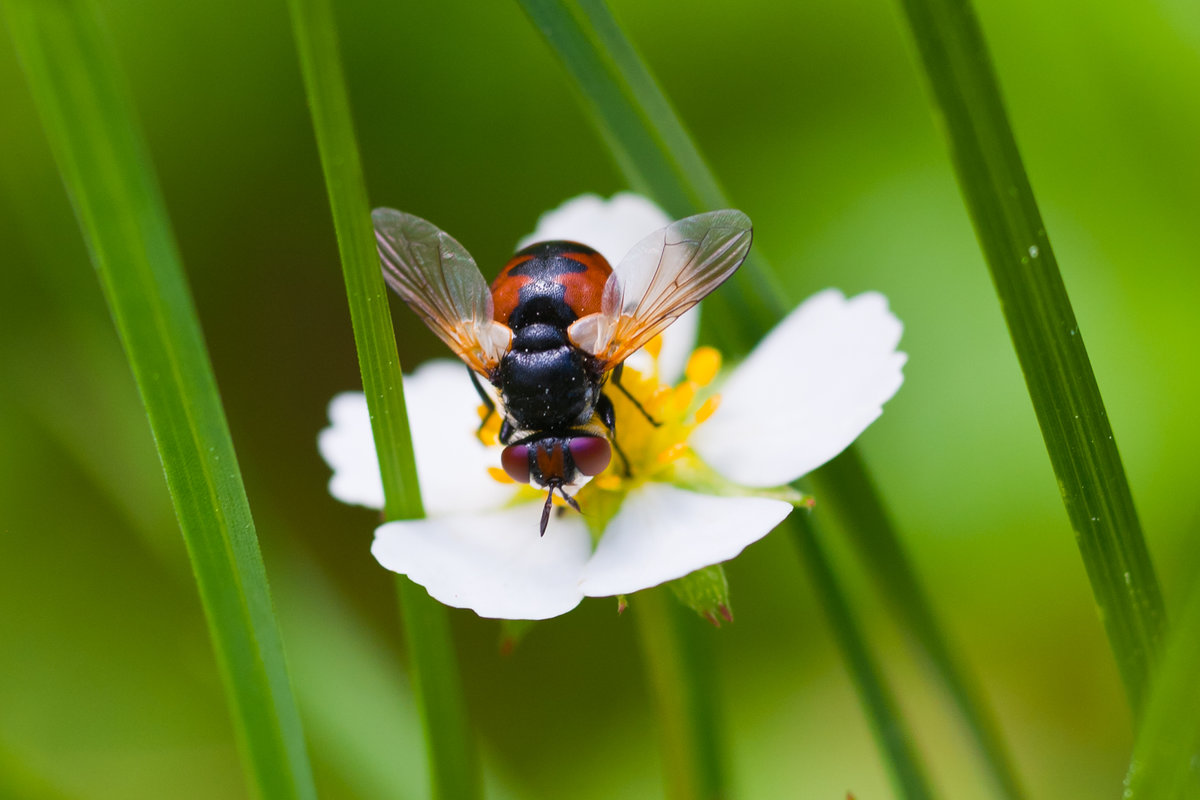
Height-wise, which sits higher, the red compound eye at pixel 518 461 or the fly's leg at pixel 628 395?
the fly's leg at pixel 628 395

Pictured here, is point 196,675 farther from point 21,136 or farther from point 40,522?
point 21,136

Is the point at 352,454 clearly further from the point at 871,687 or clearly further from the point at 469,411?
the point at 871,687

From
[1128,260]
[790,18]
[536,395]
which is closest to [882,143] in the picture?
[790,18]

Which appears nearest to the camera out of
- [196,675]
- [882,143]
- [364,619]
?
[196,675]

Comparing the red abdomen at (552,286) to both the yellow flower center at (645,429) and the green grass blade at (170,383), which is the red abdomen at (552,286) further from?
the green grass blade at (170,383)

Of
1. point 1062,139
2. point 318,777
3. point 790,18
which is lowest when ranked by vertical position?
point 318,777

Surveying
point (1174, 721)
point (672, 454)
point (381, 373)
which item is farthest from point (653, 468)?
point (1174, 721)

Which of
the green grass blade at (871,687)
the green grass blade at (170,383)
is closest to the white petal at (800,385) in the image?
the green grass blade at (871,687)
